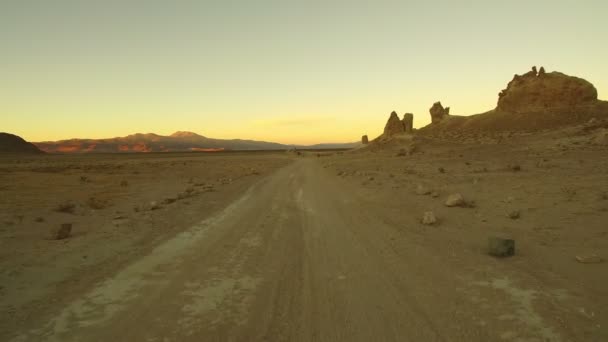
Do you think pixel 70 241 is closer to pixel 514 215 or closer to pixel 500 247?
pixel 500 247

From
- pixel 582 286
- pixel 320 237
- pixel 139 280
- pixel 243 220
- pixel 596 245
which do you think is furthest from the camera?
pixel 243 220

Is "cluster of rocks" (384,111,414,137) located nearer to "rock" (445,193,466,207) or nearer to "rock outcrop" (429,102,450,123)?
"rock outcrop" (429,102,450,123)

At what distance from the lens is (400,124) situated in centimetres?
9594

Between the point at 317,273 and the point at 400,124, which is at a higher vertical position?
the point at 400,124

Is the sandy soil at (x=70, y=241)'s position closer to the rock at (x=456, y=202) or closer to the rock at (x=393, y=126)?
the rock at (x=456, y=202)

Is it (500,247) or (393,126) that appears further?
(393,126)

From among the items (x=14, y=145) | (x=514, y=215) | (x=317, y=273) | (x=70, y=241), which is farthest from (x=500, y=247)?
(x=14, y=145)

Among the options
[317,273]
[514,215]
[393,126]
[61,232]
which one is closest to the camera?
[317,273]

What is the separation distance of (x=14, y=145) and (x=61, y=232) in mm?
176380

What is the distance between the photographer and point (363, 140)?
12438cm

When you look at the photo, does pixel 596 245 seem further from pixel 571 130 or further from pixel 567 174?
pixel 571 130

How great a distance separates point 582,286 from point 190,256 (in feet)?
23.1

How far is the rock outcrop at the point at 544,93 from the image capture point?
2579 inches

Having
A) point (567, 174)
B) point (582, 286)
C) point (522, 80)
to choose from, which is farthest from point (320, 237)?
point (522, 80)
